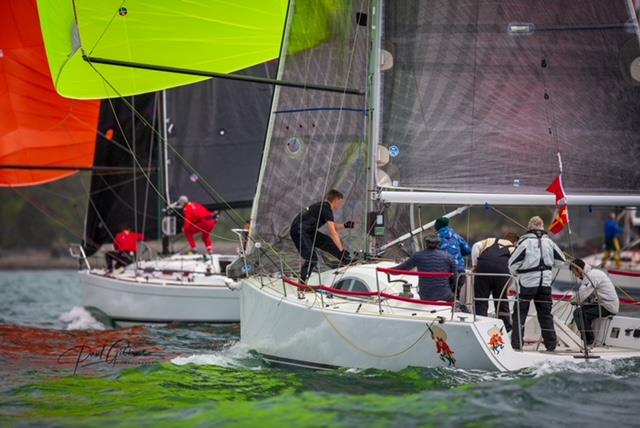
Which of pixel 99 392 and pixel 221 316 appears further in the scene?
pixel 221 316

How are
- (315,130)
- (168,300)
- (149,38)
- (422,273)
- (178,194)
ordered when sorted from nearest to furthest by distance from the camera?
1. (422,273)
2. (315,130)
3. (149,38)
4. (168,300)
5. (178,194)

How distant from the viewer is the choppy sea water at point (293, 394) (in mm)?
10570

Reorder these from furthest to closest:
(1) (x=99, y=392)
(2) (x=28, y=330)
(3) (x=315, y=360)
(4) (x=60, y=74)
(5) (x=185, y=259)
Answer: (5) (x=185, y=259) < (2) (x=28, y=330) < (4) (x=60, y=74) < (3) (x=315, y=360) < (1) (x=99, y=392)

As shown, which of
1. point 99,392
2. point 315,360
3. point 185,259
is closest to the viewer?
point 99,392

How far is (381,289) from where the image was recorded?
13.8 meters

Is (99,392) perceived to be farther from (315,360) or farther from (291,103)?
(291,103)

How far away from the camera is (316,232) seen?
48.0ft

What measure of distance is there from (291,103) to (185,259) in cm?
857

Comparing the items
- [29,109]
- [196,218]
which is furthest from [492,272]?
[29,109]

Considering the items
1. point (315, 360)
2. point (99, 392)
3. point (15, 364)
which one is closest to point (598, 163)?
point (315, 360)

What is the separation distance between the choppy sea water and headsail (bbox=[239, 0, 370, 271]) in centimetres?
177

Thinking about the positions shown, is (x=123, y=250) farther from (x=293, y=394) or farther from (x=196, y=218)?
(x=293, y=394)

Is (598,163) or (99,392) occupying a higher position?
(598,163)

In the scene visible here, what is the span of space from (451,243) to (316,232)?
5.36 ft
